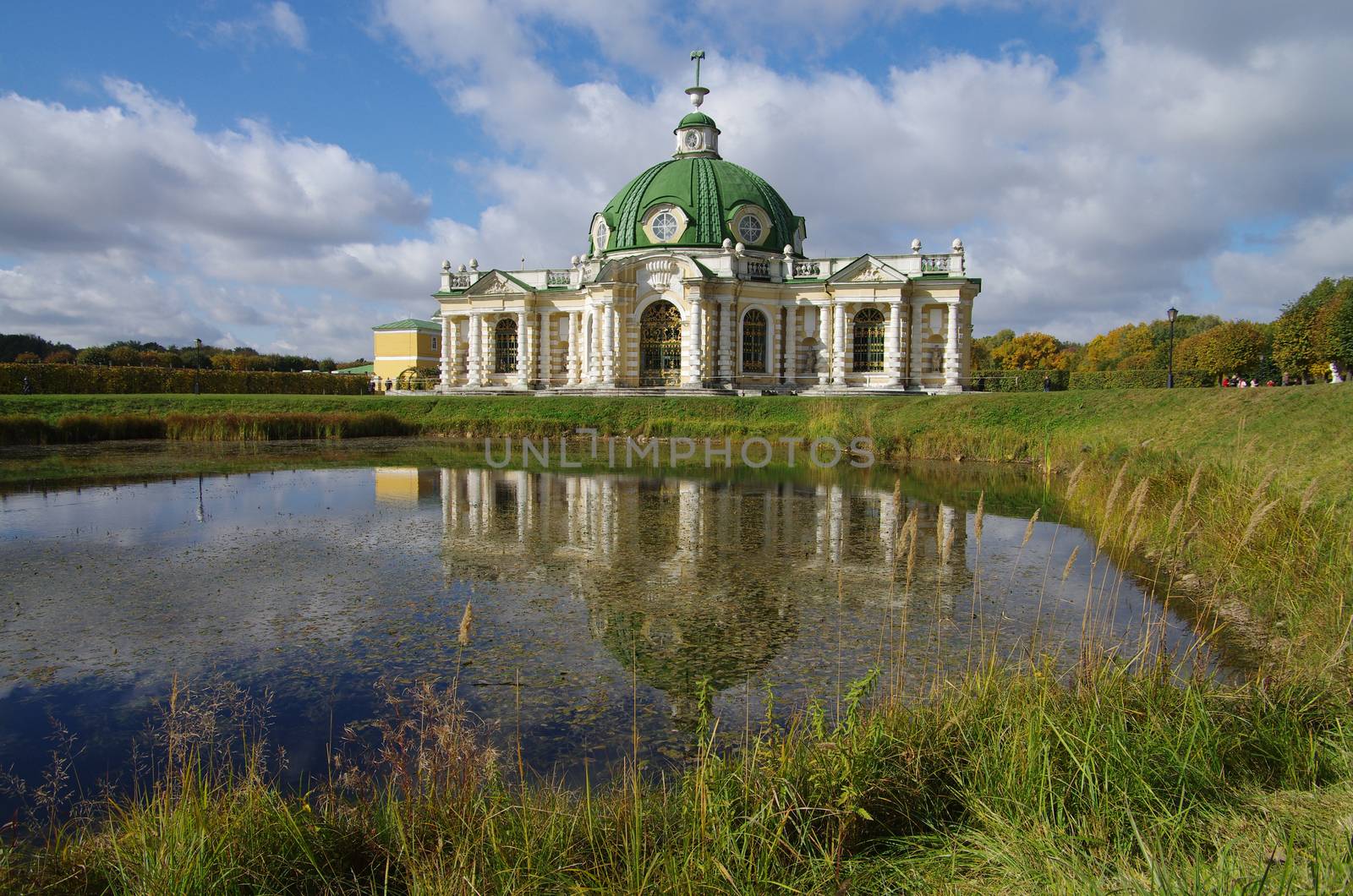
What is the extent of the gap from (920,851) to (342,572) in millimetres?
7675

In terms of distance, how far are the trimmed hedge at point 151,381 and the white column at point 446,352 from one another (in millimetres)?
7716

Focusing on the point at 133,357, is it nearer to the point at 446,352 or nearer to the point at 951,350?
the point at 446,352

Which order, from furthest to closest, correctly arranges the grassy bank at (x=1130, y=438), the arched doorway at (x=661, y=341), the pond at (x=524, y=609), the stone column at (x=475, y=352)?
the stone column at (x=475, y=352) → the arched doorway at (x=661, y=341) → the grassy bank at (x=1130, y=438) → the pond at (x=524, y=609)

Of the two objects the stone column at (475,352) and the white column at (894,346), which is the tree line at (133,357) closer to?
the stone column at (475,352)

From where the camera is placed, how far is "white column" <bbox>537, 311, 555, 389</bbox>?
40.5 m

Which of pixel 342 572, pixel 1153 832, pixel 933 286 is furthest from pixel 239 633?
pixel 933 286

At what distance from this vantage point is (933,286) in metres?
36.1

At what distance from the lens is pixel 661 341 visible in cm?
3775

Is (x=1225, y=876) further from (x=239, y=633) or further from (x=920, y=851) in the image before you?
(x=239, y=633)

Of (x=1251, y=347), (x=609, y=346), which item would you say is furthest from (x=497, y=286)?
(x=1251, y=347)

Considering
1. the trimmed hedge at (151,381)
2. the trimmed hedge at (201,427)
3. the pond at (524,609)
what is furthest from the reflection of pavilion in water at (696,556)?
the trimmed hedge at (151,381)

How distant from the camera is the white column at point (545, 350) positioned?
40531 millimetres

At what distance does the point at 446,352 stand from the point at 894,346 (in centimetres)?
2177

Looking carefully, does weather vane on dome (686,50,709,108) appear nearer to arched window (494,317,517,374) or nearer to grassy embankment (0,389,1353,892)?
arched window (494,317,517,374)
